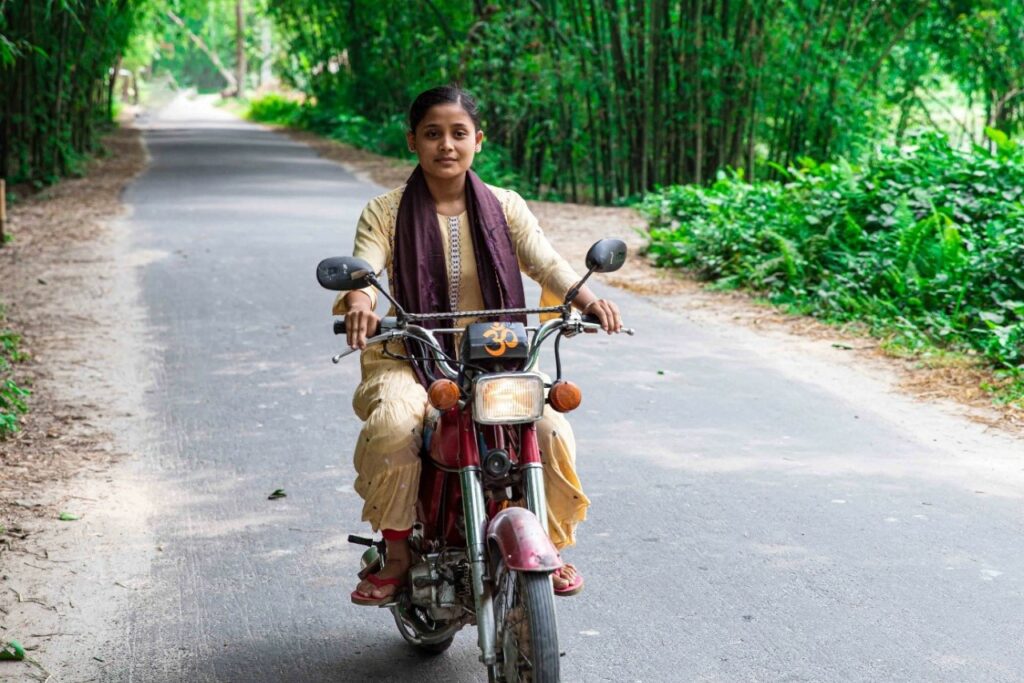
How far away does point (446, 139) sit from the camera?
3441mm

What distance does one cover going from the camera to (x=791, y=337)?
27.9ft

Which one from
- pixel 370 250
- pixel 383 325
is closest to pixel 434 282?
pixel 370 250

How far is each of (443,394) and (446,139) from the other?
0.86 meters

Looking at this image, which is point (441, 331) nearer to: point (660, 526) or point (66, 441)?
point (660, 526)

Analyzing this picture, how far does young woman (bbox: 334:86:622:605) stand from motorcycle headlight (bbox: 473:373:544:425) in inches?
9.3

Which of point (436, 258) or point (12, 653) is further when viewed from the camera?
point (12, 653)

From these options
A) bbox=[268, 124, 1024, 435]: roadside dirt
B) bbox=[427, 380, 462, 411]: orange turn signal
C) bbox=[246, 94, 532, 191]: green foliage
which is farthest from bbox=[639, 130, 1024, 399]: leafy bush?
bbox=[246, 94, 532, 191]: green foliage

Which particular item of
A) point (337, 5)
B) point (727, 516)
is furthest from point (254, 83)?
point (727, 516)

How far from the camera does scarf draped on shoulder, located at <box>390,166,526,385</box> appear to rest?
11.4 ft

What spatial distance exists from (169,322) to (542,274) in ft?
18.4

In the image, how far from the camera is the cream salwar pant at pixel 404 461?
10.5 ft

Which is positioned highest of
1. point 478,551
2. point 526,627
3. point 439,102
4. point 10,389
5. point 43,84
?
point 43,84

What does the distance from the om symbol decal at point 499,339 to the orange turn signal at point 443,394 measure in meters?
0.13

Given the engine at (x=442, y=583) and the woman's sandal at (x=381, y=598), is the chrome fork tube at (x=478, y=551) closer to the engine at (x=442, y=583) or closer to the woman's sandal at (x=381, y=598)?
the engine at (x=442, y=583)
